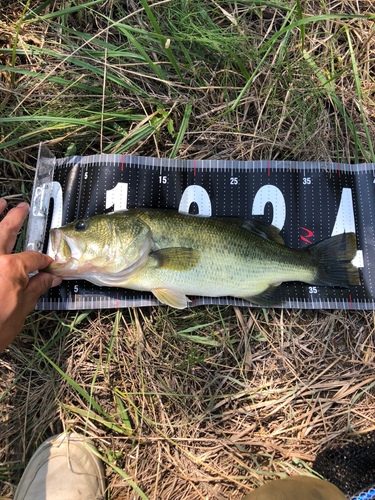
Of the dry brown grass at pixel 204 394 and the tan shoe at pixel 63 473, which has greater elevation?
the dry brown grass at pixel 204 394

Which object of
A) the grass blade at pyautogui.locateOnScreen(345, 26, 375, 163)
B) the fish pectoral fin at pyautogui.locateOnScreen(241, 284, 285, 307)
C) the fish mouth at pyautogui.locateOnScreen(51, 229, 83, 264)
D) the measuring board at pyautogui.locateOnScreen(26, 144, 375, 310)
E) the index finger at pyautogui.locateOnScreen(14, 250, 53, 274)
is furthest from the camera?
the grass blade at pyautogui.locateOnScreen(345, 26, 375, 163)

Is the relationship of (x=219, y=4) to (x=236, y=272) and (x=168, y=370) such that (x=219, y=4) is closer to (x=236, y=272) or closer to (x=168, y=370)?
(x=236, y=272)

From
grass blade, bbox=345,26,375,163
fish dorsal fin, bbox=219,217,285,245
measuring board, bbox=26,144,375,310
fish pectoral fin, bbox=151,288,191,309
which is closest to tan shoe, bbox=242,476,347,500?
measuring board, bbox=26,144,375,310

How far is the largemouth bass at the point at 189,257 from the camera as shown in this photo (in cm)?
257

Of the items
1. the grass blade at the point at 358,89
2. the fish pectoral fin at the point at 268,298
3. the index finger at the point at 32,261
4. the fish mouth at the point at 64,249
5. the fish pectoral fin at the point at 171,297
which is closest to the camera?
the index finger at the point at 32,261

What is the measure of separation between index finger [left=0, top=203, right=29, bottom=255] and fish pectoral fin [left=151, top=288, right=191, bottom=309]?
4.20 ft

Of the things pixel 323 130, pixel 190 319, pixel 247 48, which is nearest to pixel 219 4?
pixel 247 48

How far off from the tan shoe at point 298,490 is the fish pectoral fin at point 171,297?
1535 mm

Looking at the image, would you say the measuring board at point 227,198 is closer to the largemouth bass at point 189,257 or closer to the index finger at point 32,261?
the largemouth bass at point 189,257

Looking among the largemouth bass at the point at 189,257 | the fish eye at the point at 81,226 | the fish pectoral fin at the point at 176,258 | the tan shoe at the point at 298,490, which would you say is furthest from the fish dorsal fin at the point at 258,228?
the tan shoe at the point at 298,490

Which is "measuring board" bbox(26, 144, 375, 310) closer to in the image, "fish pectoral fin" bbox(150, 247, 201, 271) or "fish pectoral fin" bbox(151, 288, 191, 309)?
"fish pectoral fin" bbox(151, 288, 191, 309)

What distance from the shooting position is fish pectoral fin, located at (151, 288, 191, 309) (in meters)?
2.75

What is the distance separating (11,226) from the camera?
108 inches

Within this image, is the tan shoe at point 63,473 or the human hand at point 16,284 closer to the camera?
the human hand at point 16,284
